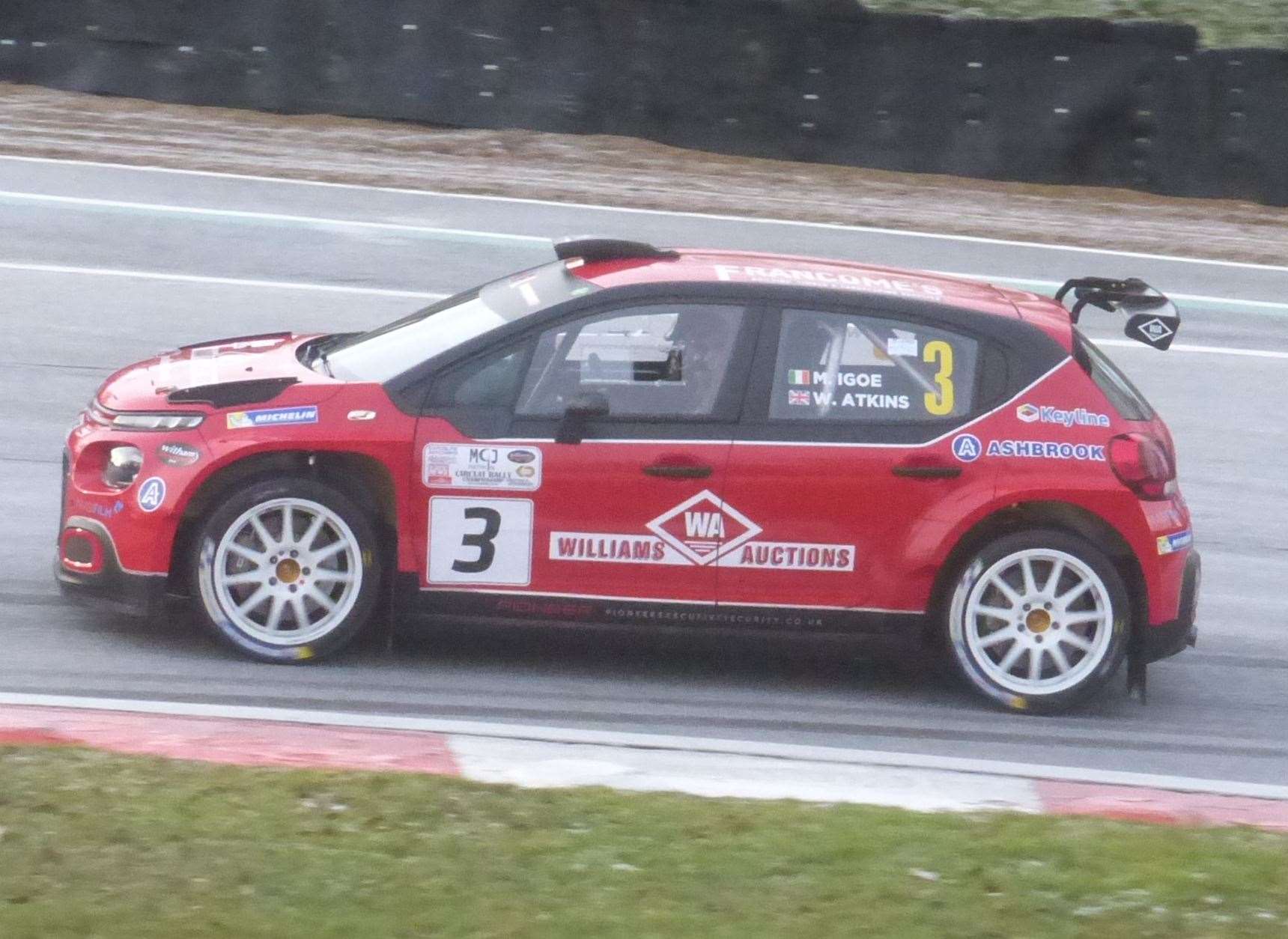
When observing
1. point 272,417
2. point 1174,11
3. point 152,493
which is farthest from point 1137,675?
point 1174,11

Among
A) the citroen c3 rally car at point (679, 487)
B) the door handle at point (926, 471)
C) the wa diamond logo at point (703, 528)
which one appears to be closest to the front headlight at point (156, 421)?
the citroen c3 rally car at point (679, 487)

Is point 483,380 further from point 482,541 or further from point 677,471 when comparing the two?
point 677,471

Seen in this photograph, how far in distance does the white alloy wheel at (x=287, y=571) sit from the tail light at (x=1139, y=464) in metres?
2.86

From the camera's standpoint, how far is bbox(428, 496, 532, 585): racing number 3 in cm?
702

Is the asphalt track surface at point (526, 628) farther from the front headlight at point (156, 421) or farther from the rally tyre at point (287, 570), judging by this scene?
the front headlight at point (156, 421)

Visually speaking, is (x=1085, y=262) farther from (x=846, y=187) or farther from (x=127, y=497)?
(x=127, y=497)

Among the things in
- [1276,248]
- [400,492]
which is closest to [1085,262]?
[1276,248]

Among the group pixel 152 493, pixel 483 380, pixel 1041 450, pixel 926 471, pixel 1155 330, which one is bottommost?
pixel 152 493

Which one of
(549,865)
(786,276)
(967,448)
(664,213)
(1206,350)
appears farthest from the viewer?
(664,213)

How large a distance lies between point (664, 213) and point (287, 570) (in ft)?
35.7

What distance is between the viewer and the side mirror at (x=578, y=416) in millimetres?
6988

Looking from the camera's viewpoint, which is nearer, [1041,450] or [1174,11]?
[1041,450]

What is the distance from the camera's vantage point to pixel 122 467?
7.10 m

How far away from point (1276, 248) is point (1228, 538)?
9077mm
